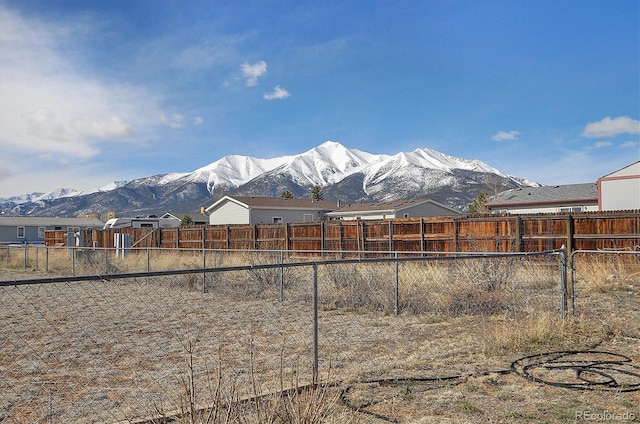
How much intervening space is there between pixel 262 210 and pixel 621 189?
87.3 ft

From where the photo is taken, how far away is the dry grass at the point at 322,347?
15.5 ft

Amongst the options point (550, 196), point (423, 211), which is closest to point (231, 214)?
point (423, 211)

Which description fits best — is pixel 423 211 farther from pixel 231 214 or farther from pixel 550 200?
pixel 231 214

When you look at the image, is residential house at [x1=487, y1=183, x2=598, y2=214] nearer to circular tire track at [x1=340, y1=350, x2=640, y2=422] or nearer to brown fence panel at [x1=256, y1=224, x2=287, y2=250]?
brown fence panel at [x1=256, y1=224, x2=287, y2=250]

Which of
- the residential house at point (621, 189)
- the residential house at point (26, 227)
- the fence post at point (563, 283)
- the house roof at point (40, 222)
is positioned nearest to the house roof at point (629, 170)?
the residential house at point (621, 189)

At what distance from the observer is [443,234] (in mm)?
20562

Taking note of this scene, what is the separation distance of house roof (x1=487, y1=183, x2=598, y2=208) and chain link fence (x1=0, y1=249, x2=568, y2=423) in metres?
31.4

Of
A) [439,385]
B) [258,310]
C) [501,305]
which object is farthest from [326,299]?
[439,385]

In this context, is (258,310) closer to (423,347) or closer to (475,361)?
(423,347)

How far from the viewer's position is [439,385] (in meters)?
5.52

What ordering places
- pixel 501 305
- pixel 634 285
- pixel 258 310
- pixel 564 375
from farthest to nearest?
pixel 634 285 → pixel 258 310 → pixel 501 305 → pixel 564 375

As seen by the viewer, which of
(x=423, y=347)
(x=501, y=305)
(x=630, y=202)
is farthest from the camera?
(x=630, y=202)

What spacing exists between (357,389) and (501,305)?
560 cm

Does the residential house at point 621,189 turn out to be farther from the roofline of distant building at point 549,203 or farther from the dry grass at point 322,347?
the dry grass at point 322,347
